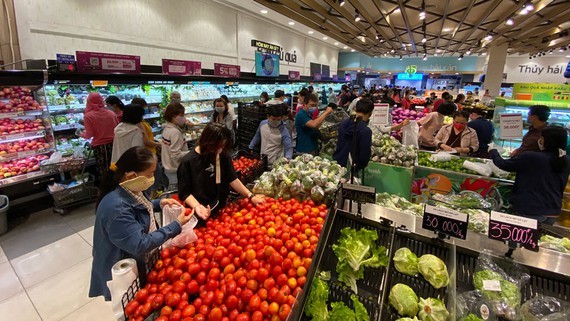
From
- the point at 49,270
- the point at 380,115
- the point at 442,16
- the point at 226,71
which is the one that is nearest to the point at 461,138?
the point at 380,115

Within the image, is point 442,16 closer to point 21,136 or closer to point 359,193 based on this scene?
point 359,193

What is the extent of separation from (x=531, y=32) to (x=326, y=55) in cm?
1079

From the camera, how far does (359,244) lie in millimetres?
1623

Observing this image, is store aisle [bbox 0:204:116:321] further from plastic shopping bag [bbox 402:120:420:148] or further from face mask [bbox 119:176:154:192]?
plastic shopping bag [bbox 402:120:420:148]

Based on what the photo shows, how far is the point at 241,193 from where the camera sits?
2521mm

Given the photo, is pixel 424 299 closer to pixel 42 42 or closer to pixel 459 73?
pixel 42 42

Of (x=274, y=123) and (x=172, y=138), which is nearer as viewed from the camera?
(x=172, y=138)

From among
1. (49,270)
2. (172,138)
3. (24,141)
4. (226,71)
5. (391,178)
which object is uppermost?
(226,71)

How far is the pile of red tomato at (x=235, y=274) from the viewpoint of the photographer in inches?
52.9

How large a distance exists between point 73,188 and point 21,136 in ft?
3.47

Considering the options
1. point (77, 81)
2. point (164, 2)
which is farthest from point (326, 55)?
point (77, 81)

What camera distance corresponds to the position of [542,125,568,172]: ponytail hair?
Answer: 2.71 meters

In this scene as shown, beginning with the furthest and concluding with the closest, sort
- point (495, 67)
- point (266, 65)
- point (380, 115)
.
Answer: point (495, 67) → point (266, 65) → point (380, 115)

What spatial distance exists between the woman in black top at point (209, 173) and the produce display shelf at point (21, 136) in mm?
3623
